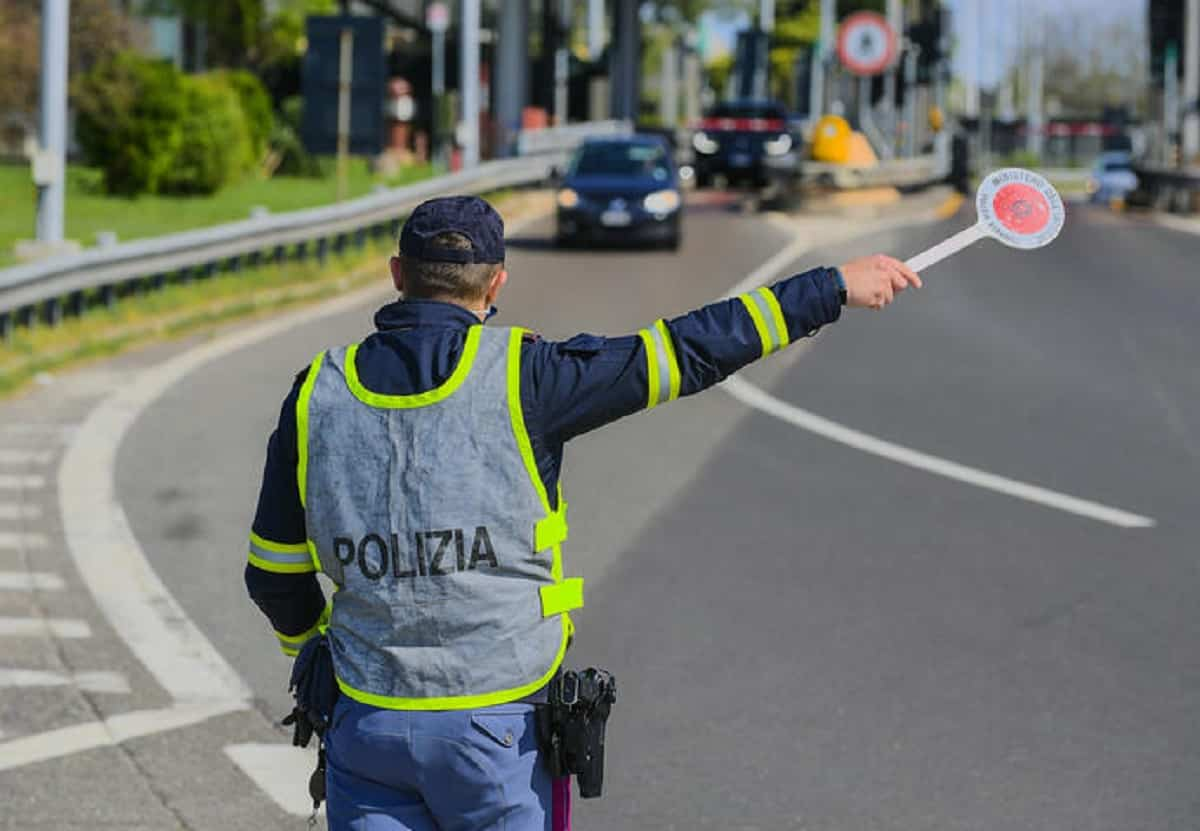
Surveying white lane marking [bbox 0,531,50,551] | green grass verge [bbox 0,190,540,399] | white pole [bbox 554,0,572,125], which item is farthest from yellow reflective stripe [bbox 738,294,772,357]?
white pole [bbox 554,0,572,125]

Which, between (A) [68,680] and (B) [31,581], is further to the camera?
(B) [31,581]

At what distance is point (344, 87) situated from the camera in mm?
27875

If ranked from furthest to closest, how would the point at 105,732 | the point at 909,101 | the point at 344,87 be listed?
the point at 909,101 < the point at 344,87 < the point at 105,732

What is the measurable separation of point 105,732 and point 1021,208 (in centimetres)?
400

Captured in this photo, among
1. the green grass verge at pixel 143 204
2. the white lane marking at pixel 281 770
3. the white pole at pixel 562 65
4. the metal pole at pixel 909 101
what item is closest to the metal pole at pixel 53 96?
the green grass verge at pixel 143 204

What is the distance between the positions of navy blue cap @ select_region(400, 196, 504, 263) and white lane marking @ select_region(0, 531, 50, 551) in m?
6.68

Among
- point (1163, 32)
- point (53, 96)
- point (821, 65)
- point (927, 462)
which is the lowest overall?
point (927, 462)

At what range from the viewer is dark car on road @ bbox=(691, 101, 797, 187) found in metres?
50.9

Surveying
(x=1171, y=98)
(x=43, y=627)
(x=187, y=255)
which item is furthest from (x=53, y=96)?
(x=1171, y=98)

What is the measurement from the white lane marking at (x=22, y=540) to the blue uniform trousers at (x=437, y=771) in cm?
666

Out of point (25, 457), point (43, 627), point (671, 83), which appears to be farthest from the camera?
point (671, 83)

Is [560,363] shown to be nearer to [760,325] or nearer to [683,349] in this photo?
[683,349]

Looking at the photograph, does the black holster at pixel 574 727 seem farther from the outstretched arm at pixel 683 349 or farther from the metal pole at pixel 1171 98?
the metal pole at pixel 1171 98

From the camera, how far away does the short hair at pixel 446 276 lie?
4.16 metres
